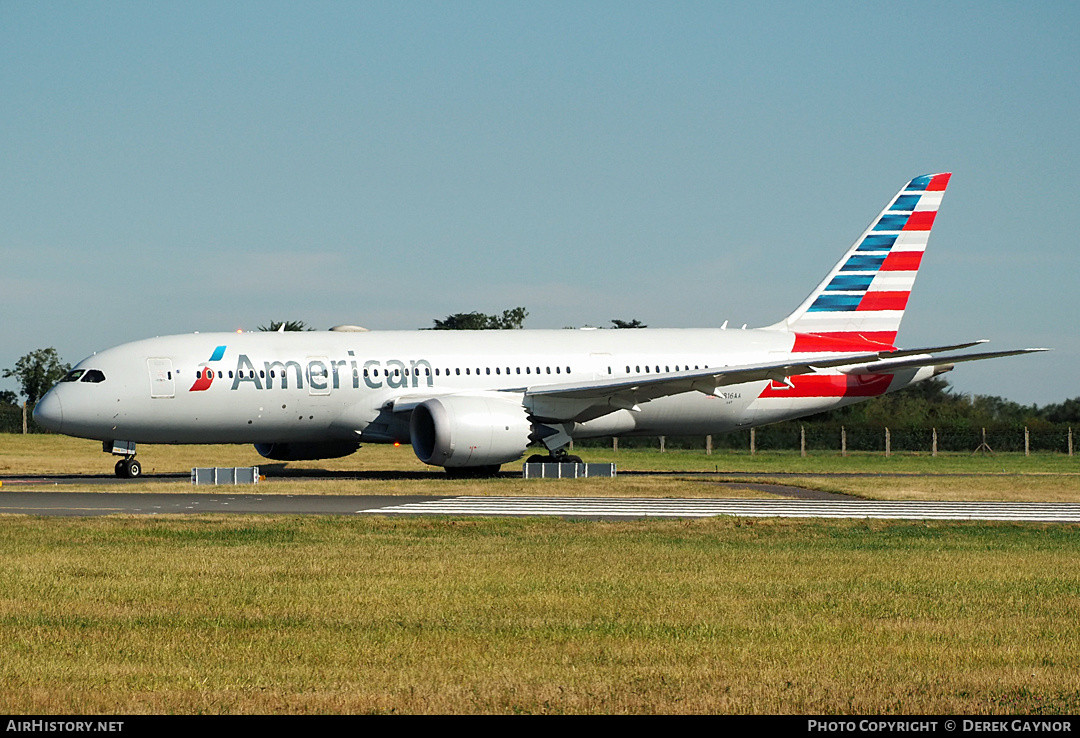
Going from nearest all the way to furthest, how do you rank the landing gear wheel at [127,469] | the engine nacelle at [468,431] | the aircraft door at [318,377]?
the engine nacelle at [468,431] < the landing gear wheel at [127,469] < the aircraft door at [318,377]

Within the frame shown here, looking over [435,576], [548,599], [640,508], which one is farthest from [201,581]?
[640,508]

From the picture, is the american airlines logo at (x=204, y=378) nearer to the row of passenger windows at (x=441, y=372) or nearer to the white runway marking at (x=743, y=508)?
A: the row of passenger windows at (x=441, y=372)

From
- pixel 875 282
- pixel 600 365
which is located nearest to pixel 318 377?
pixel 600 365

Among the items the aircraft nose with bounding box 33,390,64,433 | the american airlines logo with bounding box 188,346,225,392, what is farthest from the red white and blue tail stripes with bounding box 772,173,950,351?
the aircraft nose with bounding box 33,390,64,433

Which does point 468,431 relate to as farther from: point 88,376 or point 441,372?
point 88,376

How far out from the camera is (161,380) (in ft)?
107

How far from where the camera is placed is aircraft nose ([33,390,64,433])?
32062 mm

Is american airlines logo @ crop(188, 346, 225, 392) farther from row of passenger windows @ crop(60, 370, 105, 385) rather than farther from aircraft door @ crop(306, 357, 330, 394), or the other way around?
aircraft door @ crop(306, 357, 330, 394)

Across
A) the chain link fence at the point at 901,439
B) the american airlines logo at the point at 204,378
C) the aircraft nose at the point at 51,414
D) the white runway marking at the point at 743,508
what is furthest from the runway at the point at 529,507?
the chain link fence at the point at 901,439

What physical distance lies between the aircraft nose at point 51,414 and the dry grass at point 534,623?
15842 mm

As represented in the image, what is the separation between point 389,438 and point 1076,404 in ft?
159

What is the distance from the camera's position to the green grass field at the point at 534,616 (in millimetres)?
7727

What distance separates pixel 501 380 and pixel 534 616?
24729 millimetres
